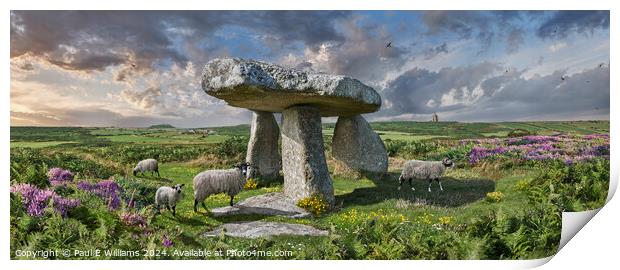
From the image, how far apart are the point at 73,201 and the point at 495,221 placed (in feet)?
27.4

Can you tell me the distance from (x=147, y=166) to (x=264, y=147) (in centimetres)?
458

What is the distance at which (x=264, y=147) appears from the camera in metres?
15.5

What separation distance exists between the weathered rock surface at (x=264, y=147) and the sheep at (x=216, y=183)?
170 inches

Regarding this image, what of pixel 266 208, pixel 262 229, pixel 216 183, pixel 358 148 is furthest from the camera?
pixel 358 148

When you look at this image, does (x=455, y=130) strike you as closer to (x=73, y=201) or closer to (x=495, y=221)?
(x=495, y=221)

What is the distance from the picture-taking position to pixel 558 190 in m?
9.87

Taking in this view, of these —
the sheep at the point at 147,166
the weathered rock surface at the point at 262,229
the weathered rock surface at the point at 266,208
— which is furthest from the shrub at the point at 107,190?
the weathered rock surface at the point at 262,229

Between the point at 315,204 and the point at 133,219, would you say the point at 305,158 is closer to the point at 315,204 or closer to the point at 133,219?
the point at 315,204

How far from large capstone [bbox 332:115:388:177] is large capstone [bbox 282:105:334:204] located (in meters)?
4.02

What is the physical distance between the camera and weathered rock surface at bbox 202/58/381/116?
9.76 meters

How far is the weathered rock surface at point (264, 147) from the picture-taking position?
49.9 ft

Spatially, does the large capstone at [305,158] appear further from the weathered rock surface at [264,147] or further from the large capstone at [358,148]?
the large capstone at [358,148]

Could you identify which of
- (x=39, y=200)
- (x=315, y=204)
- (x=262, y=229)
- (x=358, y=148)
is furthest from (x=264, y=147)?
(x=39, y=200)

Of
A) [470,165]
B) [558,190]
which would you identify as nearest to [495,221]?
[558,190]
